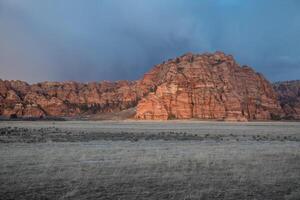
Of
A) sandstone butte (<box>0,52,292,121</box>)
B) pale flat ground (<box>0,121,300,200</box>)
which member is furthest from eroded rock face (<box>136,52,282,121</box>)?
pale flat ground (<box>0,121,300,200</box>)

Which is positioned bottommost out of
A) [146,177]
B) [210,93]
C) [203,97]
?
[146,177]

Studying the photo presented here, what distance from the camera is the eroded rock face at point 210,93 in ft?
504

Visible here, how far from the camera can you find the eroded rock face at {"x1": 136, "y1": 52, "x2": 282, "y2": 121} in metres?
154

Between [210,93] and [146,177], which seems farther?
[210,93]

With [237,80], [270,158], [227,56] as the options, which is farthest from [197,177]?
[227,56]

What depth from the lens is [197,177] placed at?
576 inches

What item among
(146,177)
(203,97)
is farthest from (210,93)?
(146,177)

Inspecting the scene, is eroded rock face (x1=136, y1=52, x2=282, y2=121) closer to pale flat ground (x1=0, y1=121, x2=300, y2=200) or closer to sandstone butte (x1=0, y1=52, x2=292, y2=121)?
sandstone butte (x1=0, y1=52, x2=292, y2=121)

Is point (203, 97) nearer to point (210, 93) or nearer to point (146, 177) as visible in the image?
point (210, 93)

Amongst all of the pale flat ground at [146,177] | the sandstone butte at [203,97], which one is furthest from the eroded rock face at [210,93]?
the pale flat ground at [146,177]

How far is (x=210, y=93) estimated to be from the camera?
161500mm

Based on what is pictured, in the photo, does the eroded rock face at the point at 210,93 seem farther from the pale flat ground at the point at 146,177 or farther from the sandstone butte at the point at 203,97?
the pale flat ground at the point at 146,177

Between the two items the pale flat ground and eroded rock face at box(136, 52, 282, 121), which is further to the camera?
eroded rock face at box(136, 52, 282, 121)

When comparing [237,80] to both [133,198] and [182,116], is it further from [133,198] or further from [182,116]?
[133,198]
